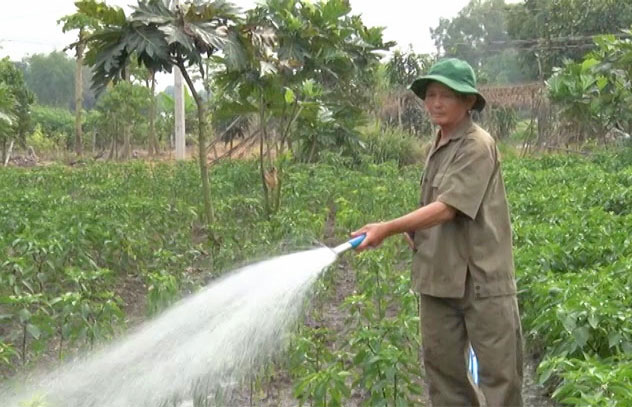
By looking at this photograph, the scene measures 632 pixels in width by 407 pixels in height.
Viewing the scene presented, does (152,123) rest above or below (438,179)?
below

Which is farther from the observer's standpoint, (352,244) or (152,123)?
(152,123)

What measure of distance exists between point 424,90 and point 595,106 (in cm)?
1190

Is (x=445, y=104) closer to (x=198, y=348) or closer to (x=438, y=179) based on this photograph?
(x=438, y=179)

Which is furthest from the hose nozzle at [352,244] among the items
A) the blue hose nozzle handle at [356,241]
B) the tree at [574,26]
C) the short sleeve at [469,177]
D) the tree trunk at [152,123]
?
the tree at [574,26]

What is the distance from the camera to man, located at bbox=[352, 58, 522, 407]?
2.90 metres

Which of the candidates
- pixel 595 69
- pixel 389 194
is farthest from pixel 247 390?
pixel 595 69

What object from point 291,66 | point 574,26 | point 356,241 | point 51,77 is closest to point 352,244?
point 356,241

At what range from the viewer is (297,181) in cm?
986

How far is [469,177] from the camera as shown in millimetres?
2902

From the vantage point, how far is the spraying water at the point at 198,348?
10.0 feet

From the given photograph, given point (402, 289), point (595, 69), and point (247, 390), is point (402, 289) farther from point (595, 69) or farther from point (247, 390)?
point (595, 69)

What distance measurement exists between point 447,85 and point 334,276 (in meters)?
3.29

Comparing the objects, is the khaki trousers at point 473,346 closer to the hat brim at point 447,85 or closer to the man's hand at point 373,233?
the man's hand at point 373,233

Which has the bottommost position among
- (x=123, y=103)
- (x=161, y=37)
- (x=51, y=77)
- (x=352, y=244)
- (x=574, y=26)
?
(x=352, y=244)
